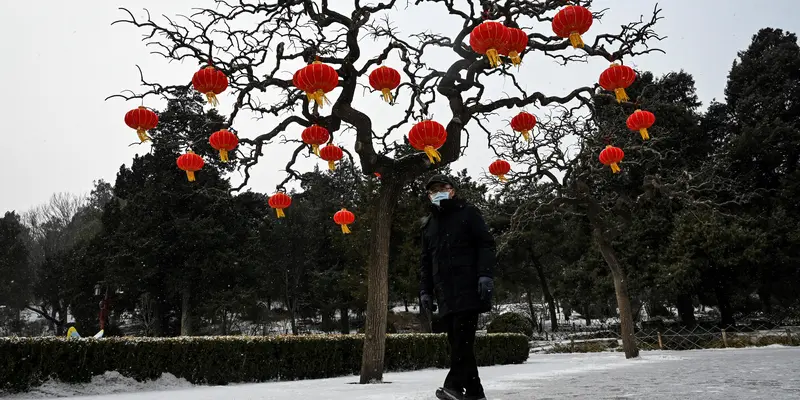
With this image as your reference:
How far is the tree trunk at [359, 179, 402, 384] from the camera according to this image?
8359mm

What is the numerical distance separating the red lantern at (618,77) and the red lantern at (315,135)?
14.8 feet

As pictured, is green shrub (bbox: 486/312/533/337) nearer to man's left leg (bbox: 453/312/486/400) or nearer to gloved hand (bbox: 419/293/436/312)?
gloved hand (bbox: 419/293/436/312)

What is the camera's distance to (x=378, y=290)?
847 centimetres

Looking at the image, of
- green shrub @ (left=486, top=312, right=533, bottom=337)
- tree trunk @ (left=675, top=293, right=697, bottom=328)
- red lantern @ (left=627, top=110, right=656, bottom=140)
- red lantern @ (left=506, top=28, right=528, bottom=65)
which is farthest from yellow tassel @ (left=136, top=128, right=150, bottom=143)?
tree trunk @ (left=675, top=293, right=697, bottom=328)

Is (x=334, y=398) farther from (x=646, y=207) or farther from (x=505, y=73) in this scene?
(x=646, y=207)

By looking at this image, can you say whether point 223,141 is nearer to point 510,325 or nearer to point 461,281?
point 461,281

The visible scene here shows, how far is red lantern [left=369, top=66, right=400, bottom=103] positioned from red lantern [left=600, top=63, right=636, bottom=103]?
Result: 10.3ft

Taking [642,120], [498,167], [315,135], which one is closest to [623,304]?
[498,167]

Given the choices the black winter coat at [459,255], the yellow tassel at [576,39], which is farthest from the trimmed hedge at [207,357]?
the yellow tassel at [576,39]

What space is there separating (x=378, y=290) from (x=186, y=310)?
22722mm

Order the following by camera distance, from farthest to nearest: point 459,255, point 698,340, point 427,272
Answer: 1. point 698,340
2. point 427,272
3. point 459,255

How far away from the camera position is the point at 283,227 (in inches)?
1463

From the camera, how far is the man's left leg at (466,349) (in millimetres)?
4316

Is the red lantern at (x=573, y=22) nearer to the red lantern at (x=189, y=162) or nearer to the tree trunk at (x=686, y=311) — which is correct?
the red lantern at (x=189, y=162)
